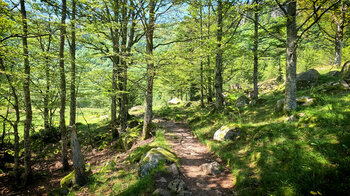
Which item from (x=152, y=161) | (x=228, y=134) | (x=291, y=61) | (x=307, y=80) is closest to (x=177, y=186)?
(x=152, y=161)

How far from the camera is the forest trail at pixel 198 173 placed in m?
4.59

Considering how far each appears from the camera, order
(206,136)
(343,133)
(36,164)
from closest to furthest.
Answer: (343,133) → (206,136) → (36,164)

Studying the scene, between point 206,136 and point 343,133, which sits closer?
point 343,133

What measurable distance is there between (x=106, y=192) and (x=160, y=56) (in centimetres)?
607

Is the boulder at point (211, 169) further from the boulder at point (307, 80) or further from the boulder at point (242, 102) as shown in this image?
the boulder at point (307, 80)

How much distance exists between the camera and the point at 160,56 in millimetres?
7359

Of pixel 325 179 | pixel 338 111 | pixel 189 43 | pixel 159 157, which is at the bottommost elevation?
pixel 159 157

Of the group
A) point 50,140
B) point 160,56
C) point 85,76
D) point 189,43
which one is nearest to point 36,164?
point 50,140

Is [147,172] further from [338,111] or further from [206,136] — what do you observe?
[338,111]

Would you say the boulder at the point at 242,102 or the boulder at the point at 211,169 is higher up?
the boulder at the point at 242,102

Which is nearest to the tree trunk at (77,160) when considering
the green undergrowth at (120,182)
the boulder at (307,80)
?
the green undergrowth at (120,182)

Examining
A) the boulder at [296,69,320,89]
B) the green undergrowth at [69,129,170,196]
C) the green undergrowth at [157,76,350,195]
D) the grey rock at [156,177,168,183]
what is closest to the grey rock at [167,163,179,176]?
the green undergrowth at [69,129,170,196]

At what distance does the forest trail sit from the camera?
4.59m

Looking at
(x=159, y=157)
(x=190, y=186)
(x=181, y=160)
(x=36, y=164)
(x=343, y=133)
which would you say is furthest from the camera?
(x=36, y=164)
